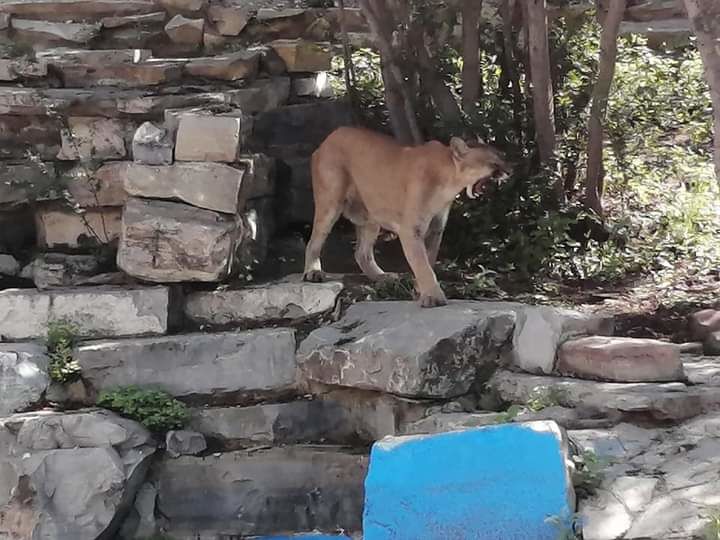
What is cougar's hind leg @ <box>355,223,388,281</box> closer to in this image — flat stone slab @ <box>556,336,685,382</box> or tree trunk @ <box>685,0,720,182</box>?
flat stone slab @ <box>556,336,685,382</box>

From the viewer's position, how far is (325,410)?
7.07 meters

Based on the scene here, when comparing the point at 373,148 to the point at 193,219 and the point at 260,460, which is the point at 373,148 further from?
the point at 260,460

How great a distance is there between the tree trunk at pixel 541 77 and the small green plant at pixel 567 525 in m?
4.27

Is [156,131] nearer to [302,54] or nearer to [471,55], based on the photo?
[302,54]

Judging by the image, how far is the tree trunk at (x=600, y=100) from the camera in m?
7.74

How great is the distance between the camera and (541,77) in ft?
26.5

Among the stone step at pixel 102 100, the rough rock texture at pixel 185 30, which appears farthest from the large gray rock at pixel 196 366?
the rough rock texture at pixel 185 30

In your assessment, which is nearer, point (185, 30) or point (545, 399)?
point (545, 399)

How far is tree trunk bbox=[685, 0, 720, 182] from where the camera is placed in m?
4.54

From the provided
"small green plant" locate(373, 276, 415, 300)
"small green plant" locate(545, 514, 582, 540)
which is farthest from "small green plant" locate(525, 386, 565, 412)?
"small green plant" locate(373, 276, 415, 300)

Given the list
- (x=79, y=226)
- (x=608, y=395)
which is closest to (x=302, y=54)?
(x=79, y=226)

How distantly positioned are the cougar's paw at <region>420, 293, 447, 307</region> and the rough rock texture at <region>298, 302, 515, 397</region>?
6cm

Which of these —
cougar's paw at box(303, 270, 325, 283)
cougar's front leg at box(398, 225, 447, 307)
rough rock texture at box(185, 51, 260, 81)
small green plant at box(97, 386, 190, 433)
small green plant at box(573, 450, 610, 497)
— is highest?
rough rock texture at box(185, 51, 260, 81)

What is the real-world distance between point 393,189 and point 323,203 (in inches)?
24.1
